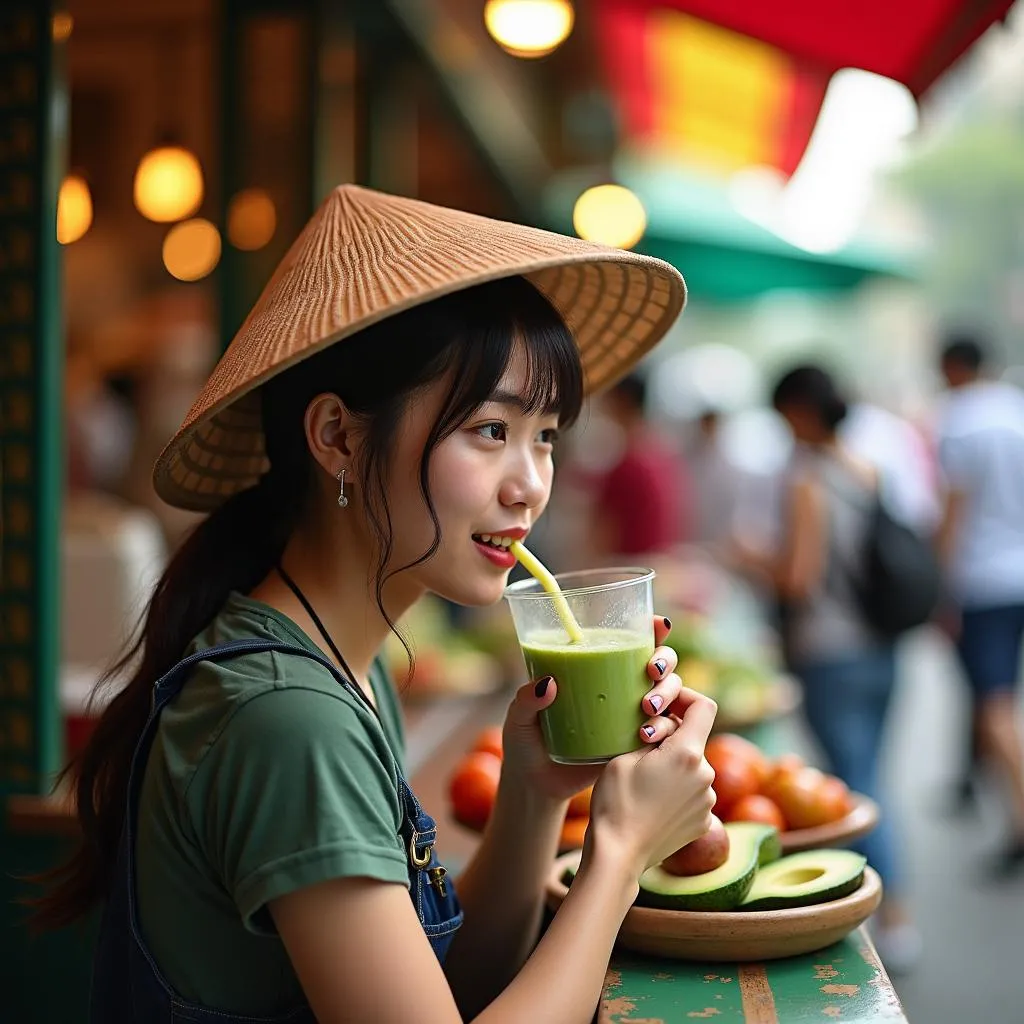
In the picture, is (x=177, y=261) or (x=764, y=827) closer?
(x=764, y=827)

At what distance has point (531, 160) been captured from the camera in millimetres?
10711

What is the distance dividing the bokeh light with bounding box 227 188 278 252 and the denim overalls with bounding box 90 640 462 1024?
3.11m

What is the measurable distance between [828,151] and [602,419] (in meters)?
8.69

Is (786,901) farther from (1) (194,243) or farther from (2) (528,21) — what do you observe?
(1) (194,243)

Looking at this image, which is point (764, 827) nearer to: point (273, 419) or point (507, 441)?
point (507, 441)

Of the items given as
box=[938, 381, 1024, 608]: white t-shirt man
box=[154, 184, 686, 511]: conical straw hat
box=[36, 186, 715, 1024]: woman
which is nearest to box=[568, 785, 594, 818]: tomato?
box=[36, 186, 715, 1024]: woman

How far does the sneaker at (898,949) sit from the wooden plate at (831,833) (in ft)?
9.43

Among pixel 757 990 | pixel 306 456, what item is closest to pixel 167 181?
pixel 306 456

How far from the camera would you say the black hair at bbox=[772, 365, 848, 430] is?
4.87m

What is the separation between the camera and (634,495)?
7383mm

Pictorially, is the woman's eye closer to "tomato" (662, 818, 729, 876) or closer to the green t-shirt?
the green t-shirt

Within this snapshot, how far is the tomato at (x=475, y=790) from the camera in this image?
249 cm

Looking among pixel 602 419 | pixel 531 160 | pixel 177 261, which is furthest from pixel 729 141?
pixel 602 419

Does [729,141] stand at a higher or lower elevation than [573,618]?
higher
